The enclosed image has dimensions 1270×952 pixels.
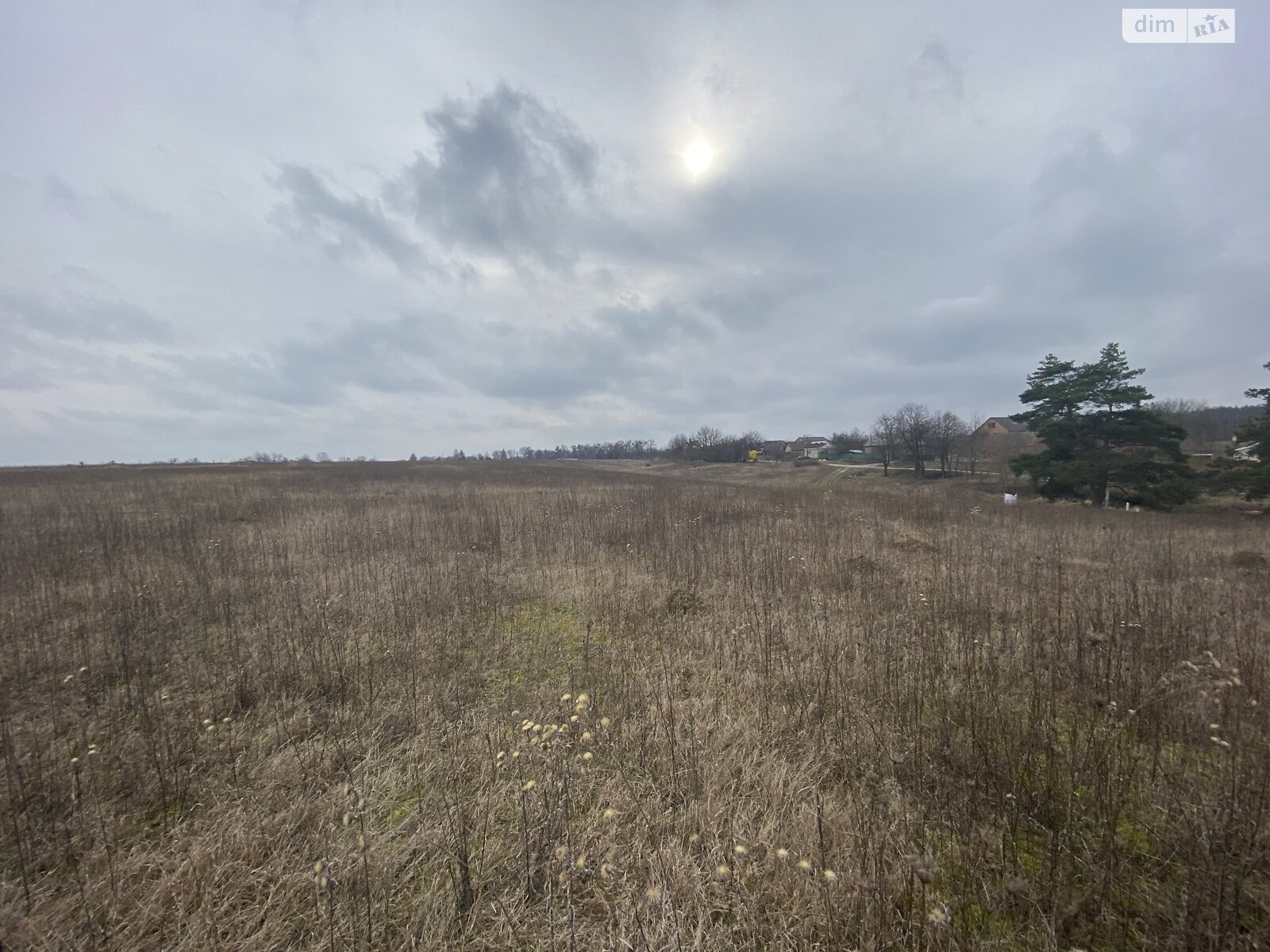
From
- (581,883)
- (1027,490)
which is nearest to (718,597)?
(581,883)

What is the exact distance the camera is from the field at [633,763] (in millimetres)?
2076

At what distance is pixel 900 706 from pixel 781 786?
5.31 feet

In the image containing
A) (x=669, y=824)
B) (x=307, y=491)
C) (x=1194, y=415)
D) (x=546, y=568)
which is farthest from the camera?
(x=1194, y=415)

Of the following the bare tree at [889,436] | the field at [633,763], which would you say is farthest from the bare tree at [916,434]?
the field at [633,763]

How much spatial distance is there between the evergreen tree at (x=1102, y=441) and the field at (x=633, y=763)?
19.3 m

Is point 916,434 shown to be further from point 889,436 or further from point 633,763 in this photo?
point 633,763

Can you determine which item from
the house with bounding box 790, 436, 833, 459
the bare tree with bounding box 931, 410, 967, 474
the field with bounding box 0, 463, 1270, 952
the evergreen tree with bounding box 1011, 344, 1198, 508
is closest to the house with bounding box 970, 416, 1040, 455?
the bare tree with bounding box 931, 410, 967, 474

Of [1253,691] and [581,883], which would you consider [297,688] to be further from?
[1253,691]

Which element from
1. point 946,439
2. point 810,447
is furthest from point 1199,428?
point 810,447

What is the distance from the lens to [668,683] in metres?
4.02

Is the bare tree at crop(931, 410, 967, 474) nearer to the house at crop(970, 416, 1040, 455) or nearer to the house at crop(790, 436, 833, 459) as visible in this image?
the house at crop(970, 416, 1040, 455)

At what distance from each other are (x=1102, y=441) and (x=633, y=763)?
103 feet

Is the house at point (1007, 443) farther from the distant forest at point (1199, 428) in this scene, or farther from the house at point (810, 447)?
the house at point (810, 447)

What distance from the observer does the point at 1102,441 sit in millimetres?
22297
